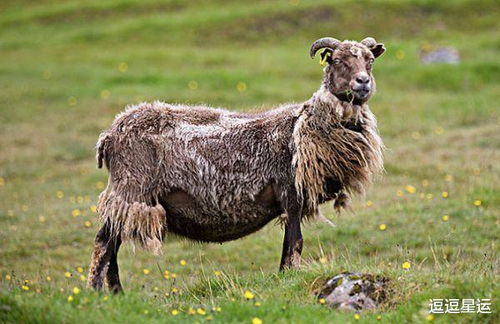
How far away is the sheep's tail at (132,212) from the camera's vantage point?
9.27m

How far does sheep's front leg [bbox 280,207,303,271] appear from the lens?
30.7 ft

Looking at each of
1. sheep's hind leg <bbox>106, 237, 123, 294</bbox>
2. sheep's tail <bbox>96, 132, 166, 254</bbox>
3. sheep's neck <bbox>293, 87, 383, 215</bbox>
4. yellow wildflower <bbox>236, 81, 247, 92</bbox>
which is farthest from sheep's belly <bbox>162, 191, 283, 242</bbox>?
yellow wildflower <bbox>236, 81, 247, 92</bbox>

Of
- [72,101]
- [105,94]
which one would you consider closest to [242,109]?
[105,94]

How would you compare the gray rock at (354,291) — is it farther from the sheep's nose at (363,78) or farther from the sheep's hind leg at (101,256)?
the sheep's hind leg at (101,256)

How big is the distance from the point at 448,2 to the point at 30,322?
42.1 meters

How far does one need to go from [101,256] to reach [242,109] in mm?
9014

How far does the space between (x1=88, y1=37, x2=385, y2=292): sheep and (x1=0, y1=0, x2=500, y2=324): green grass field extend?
605mm

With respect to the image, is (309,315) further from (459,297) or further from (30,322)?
(30,322)

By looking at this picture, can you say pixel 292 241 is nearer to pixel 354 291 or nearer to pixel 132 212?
pixel 354 291

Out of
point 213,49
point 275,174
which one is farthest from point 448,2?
point 275,174

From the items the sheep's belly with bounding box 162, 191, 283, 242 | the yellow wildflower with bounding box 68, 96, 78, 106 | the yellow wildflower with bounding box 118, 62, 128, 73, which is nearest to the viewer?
the sheep's belly with bounding box 162, 191, 283, 242

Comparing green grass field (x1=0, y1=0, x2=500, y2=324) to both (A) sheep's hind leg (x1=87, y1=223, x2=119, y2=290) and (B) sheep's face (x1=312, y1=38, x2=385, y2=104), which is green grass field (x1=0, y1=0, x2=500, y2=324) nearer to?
(A) sheep's hind leg (x1=87, y1=223, x2=119, y2=290)

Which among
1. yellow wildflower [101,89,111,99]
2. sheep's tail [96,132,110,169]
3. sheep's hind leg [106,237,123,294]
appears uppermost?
sheep's tail [96,132,110,169]

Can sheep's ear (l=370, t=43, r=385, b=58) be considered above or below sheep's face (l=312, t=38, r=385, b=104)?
above
